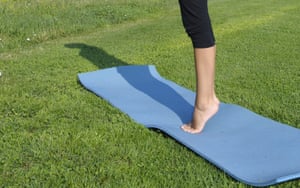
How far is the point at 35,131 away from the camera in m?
3.37

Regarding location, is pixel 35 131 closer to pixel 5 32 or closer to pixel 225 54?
pixel 225 54

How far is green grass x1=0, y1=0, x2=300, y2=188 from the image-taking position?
2754mm

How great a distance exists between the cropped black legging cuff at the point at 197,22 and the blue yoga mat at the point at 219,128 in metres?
0.62

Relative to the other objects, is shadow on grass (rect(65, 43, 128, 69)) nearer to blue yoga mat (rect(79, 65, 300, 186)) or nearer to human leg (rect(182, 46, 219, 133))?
blue yoga mat (rect(79, 65, 300, 186))

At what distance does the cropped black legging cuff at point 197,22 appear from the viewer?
3.08 meters

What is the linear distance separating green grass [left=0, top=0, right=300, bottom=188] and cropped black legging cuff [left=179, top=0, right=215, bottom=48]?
0.71 metres

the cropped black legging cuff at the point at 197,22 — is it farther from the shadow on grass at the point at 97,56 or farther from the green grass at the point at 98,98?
the shadow on grass at the point at 97,56

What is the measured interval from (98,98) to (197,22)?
4.37 feet

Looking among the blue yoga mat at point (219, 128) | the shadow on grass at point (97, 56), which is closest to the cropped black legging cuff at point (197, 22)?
the blue yoga mat at point (219, 128)

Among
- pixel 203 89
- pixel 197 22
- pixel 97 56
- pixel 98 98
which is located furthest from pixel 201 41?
pixel 97 56

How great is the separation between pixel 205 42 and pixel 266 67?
2.09 metres

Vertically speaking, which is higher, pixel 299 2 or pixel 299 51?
pixel 299 51

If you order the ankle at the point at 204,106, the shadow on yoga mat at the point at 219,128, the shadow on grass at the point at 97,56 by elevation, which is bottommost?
the shadow on grass at the point at 97,56

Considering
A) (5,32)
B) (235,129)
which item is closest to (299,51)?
(235,129)
